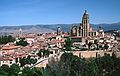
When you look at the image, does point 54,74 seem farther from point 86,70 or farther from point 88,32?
point 88,32

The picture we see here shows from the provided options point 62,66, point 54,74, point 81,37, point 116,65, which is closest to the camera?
point 54,74

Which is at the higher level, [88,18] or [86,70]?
[88,18]

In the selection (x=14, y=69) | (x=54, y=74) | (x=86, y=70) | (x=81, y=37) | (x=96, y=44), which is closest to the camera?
(x=14, y=69)

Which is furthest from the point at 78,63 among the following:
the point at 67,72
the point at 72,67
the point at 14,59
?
the point at 14,59

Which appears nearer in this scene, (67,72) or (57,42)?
(67,72)

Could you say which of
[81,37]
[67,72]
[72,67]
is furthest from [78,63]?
[81,37]

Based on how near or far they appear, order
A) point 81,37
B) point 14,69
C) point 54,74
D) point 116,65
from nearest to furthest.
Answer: point 14,69
point 54,74
point 116,65
point 81,37

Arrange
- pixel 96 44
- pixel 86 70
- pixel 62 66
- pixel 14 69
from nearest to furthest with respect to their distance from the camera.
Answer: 1. pixel 14 69
2. pixel 86 70
3. pixel 62 66
4. pixel 96 44

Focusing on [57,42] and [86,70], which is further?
[57,42]

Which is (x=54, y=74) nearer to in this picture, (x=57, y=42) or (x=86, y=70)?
(x=86, y=70)
